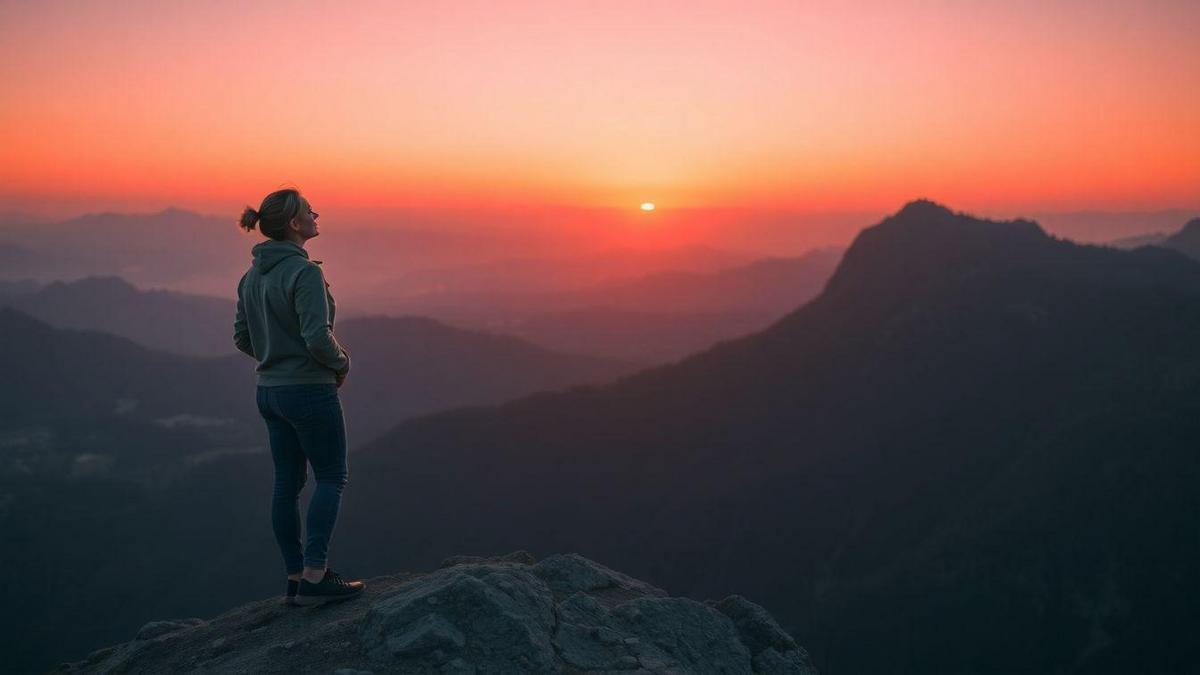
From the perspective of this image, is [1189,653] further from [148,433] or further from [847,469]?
[148,433]

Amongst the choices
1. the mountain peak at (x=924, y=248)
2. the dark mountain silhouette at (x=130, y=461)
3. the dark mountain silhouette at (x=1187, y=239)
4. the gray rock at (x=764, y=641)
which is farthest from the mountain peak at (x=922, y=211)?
the gray rock at (x=764, y=641)

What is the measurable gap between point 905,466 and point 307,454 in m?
74.4

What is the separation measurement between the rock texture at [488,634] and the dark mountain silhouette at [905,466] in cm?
5011

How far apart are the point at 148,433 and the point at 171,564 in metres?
56.6

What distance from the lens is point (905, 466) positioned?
239 ft

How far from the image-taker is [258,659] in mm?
6828

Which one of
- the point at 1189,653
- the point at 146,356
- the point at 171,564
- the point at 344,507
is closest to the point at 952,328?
the point at 1189,653

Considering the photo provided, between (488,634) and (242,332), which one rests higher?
(242,332)

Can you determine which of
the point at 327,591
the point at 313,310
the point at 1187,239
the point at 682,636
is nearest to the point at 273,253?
the point at 313,310

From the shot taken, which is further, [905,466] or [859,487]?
[859,487]

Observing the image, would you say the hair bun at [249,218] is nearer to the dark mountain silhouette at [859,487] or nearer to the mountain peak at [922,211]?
the dark mountain silhouette at [859,487]

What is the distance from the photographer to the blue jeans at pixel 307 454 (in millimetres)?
6742

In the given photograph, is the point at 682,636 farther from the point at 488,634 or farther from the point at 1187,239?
the point at 1187,239

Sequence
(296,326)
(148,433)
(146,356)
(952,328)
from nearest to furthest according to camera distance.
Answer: (296,326) < (952,328) < (148,433) < (146,356)
